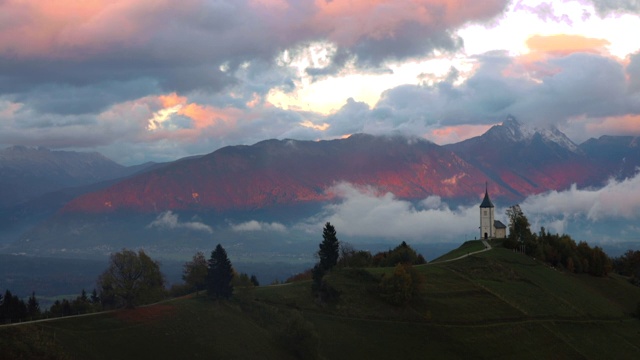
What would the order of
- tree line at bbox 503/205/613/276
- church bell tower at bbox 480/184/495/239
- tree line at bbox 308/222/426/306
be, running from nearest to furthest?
tree line at bbox 308/222/426/306 → tree line at bbox 503/205/613/276 → church bell tower at bbox 480/184/495/239

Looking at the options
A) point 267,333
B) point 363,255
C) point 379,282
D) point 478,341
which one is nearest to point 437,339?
point 478,341

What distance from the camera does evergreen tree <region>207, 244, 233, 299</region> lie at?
369ft

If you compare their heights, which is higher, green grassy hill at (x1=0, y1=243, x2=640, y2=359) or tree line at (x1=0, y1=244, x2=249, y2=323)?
tree line at (x1=0, y1=244, x2=249, y2=323)

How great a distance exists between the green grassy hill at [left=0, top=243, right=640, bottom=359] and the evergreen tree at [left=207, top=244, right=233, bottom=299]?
197 cm

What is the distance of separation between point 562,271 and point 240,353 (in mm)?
101312

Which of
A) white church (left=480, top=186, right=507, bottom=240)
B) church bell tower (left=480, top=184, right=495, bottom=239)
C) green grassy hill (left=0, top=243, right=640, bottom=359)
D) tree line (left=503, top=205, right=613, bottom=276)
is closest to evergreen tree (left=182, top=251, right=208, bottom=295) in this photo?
green grassy hill (left=0, top=243, right=640, bottom=359)

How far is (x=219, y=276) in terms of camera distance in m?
113

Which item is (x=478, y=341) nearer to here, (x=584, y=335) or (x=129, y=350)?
(x=584, y=335)

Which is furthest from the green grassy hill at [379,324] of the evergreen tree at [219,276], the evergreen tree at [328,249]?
the evergreen tree at [328,249]

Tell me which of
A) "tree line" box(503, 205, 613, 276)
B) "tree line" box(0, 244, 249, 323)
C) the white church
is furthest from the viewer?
the white church

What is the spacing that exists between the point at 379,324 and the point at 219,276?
2752 cm

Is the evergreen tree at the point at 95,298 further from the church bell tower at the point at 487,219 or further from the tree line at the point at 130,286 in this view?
the church bell tower at the point at 487,219

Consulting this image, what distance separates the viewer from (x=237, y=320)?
105 metres

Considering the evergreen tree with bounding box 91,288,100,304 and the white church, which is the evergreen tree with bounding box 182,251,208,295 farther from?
the white church
